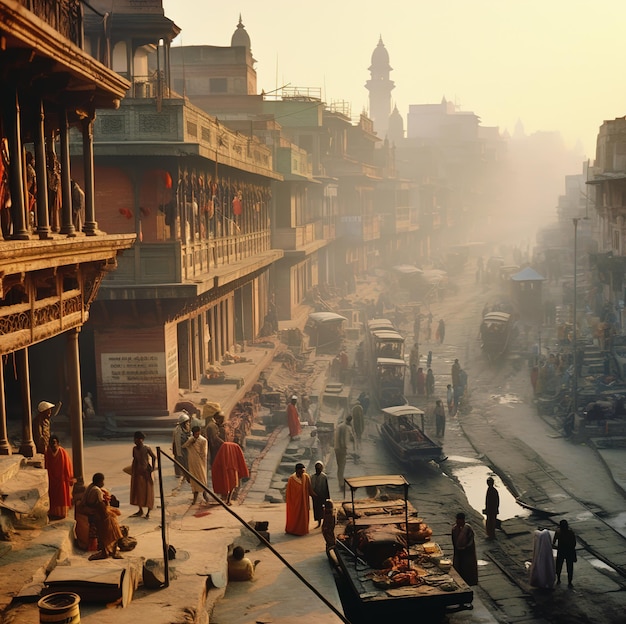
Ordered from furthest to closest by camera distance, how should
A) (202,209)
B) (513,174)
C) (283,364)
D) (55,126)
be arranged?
(513,174), (283,364), (202,209), (55,126)

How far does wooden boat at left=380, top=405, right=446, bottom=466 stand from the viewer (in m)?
24.1

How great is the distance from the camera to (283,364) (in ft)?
110

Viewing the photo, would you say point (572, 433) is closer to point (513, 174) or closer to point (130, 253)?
point (130, 253)

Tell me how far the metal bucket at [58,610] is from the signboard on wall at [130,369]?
11987 mm

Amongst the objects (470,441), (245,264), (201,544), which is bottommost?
(470,441)

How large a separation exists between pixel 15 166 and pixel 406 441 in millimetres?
17047

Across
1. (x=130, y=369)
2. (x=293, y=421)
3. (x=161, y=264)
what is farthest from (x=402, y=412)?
(x=161, y=264)

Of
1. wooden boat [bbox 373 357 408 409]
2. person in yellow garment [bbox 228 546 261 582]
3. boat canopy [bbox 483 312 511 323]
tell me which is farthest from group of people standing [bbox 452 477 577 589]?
boat canopy [bbox 483 312 511 323]

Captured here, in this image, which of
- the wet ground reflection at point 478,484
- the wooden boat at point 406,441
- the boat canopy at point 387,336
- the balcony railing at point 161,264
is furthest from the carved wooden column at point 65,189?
the boat canopy at point 387,336

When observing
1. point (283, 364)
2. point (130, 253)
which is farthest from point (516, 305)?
point (130, 253)

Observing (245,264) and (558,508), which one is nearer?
(558,508)

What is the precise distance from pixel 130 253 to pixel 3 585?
1124cm

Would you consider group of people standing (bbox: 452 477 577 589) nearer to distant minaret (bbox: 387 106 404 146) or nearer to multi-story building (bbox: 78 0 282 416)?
multi-story building (bbox: 78 0 282 416)

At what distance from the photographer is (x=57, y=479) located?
12.9 m
